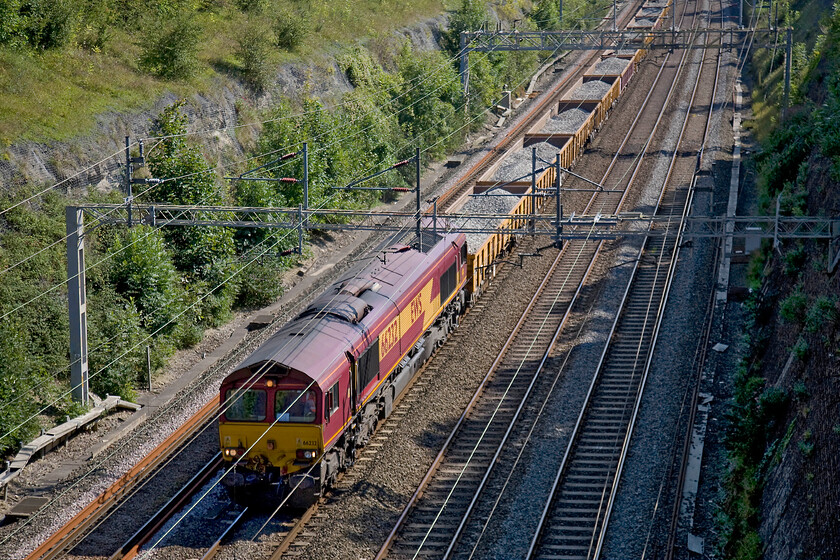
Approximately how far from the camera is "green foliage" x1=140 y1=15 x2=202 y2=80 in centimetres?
3469

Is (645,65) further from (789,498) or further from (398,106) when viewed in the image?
(789,498)

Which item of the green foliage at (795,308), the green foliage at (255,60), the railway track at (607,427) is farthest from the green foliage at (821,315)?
the green foliage at (255,60)

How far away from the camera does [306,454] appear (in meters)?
17.8

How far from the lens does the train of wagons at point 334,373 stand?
57.9 feet

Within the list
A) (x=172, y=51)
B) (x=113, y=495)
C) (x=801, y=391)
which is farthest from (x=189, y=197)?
(x=801, y=391)

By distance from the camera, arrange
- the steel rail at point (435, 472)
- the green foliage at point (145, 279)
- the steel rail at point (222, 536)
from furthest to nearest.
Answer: the green foliage at point (145, 279) → the steel rail at point (435, 472) → the steel rail at point (222, 536)

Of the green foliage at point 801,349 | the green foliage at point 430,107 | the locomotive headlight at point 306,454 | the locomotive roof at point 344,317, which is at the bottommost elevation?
the locomotive headlight at point 306,454

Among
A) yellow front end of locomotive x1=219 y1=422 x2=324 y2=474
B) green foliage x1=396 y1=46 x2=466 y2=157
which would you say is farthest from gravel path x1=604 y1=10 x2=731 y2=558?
green foliage x1=396 y1=46 x2=466 y2=157

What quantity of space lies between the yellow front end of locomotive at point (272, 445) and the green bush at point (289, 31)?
28.7 meters

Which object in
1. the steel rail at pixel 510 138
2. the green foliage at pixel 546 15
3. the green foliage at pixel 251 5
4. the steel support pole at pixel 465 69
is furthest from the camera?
the green foliage at pixel 546 15

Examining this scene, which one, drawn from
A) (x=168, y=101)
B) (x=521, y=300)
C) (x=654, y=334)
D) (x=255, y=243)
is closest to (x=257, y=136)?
(x=168, y=101)

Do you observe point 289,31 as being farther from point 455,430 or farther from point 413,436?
point 455,430

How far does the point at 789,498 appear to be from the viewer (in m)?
15.9

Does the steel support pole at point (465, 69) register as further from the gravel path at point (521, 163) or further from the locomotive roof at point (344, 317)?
the locomotive roof at point (344, 317)
